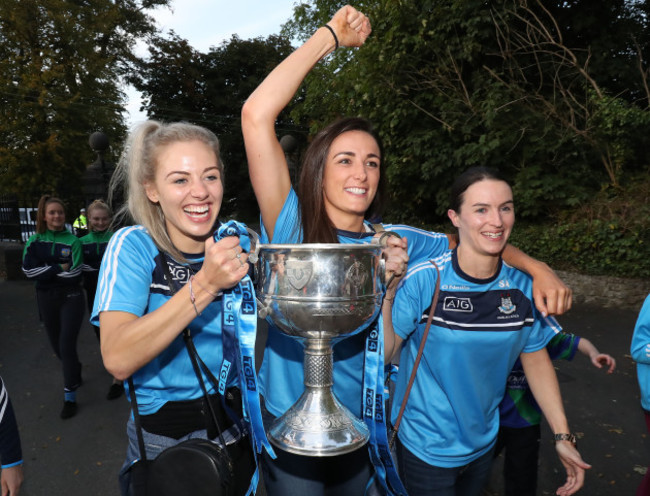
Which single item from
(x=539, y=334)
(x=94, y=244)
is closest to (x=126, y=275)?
(x=539, y=334)

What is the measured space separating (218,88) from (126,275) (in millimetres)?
31027

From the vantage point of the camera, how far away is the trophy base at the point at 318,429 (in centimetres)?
139

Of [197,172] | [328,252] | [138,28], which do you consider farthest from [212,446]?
[138,28]

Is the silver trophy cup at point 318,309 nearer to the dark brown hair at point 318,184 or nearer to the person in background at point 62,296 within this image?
the dark brown hair at point 318,184

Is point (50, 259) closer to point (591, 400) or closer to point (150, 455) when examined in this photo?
point (150, 455)

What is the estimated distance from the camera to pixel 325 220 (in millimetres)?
1923

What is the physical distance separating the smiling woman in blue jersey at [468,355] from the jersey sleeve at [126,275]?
95 centimetres

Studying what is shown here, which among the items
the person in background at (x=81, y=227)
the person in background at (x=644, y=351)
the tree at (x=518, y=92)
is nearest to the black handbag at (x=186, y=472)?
the person in background at (x=644, y=351)

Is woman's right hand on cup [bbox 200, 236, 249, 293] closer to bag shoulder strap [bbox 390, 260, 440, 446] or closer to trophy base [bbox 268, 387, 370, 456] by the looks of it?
trophy base [bbox 268, 387, 370, 456]

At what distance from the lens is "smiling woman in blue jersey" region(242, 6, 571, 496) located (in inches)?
71.5

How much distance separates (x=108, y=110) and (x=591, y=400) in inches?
941

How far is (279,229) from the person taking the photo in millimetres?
1892

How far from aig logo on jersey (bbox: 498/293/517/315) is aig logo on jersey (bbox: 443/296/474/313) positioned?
14 cm

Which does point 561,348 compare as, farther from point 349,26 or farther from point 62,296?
point 62,296
